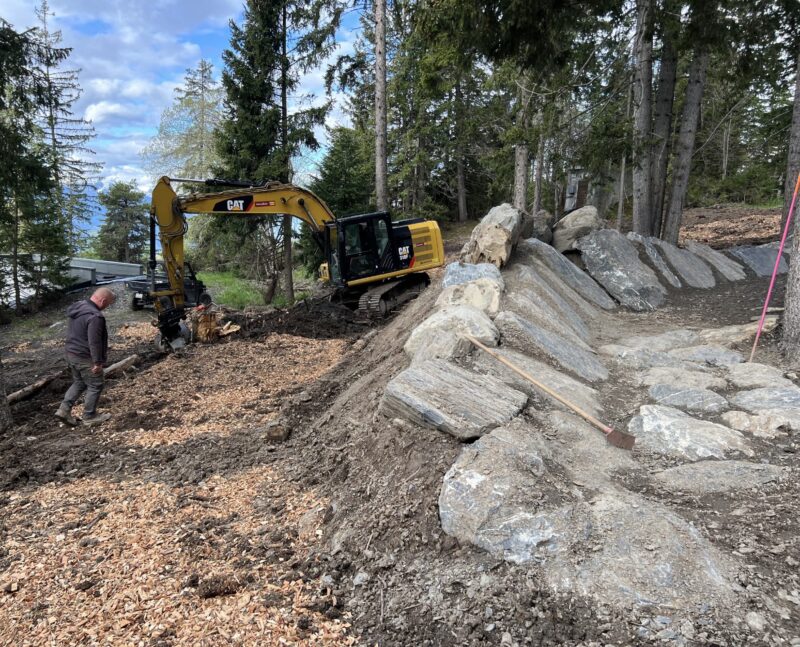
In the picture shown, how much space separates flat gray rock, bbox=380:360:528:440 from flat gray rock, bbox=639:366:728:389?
175 cm

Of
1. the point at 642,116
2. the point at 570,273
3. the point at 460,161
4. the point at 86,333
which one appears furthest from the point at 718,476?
the point at 460,161

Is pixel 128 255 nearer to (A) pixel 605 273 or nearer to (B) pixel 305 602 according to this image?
(A) pixel 605 273

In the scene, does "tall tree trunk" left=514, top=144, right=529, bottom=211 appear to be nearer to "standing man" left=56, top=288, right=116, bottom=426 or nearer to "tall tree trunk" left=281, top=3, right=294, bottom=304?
"tall tree trunk" left=281, top=3, right=294, bottom=304

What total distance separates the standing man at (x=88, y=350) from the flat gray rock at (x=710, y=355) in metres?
6.59

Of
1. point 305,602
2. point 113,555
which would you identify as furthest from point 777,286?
point 113,555

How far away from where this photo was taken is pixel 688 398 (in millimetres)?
4457

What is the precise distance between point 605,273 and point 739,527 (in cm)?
730

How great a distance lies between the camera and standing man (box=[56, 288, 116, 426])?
5980 millimetres

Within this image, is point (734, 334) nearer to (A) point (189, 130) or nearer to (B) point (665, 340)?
(B) point (665, 340)

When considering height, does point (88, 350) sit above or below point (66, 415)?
above

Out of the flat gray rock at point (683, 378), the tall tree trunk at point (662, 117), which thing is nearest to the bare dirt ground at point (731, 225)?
the tall tree trunk at point (662, 117)

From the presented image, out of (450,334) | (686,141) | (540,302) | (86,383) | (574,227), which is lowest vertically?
→ (86,383)

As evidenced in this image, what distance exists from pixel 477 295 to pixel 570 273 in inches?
132

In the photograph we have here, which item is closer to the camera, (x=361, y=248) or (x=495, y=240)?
(x=495, y=240)
